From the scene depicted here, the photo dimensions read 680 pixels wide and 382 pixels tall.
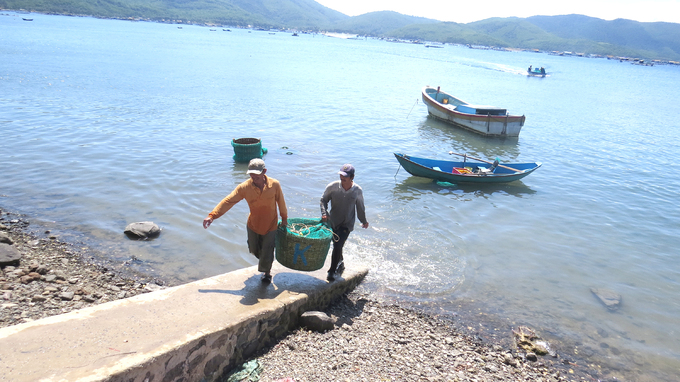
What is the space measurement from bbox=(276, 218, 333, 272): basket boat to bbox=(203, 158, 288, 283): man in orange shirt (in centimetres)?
16

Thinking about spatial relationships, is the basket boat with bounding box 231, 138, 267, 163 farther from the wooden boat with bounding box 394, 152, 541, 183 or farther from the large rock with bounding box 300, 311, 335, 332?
the large rock with bounding box 300, 311, 335, 332

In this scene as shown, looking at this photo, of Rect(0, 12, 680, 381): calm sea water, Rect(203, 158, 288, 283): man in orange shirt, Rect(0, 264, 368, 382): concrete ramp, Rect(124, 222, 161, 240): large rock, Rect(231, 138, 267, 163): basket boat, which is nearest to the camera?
Rect(0, 264, 368, 382): concrete ramp

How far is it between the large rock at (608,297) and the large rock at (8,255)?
1169 centimetres

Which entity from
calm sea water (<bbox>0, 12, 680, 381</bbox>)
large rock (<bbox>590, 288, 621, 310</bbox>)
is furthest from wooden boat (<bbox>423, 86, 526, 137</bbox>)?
large rock (<bbox>590, 288, 621, 310</bbox>)

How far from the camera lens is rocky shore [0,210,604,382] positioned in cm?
534

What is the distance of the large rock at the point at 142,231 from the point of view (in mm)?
9453

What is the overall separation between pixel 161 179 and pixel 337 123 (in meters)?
13.8

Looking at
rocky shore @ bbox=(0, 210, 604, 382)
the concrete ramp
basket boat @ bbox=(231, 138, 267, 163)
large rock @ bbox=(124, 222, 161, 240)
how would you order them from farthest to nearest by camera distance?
1. basket boat @ bbox=(231, 138, 267, 163)
2. large rock @ bbox=(124, 222, 161, 240)
3. rocky shore @ bbox=(0, 210, 604, 382)
4. the concrete ramp

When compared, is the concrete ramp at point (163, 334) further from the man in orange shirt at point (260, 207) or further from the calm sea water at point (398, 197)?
the calm sea water at point (398, 197)

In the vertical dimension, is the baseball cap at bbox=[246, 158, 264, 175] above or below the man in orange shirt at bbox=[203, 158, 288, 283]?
above

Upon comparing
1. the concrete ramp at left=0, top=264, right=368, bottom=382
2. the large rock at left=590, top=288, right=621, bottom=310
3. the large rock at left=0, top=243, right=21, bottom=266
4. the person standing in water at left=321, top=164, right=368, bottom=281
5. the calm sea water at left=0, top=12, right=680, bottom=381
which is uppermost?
the person standing in water at left=321, top=164, right=368, bottom=281

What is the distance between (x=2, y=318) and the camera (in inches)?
221

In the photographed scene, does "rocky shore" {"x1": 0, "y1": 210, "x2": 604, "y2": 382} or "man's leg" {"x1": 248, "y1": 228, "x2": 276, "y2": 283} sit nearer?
"rocky shore" {"x1": 0, "y1": 210, "x2": 604, "y2": 382}

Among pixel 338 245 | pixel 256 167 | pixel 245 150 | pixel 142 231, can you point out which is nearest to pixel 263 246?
pixel 256 167
